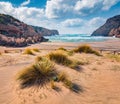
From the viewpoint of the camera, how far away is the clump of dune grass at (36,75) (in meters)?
7.79

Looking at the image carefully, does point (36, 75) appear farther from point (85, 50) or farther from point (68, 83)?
point (85, 50)

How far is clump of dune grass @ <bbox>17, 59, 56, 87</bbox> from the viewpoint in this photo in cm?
779

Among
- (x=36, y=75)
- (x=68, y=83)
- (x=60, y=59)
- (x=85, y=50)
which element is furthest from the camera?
(x=85, y=50)

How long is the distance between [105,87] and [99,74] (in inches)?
88.8

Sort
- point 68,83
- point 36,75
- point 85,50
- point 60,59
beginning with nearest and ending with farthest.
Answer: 1. point 68,83
2. point 36,75
3. point 60,59
4. point 85,50

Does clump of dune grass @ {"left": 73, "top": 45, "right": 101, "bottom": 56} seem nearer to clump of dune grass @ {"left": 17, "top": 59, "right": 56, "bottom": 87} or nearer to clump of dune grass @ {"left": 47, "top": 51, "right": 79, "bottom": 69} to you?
clump of dune grass @ {"left": 47, "top": 51, "right": 79, "bottom": 69}

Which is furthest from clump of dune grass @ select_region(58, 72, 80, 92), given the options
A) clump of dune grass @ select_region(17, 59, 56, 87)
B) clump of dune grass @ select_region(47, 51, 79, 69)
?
clump of dune grass @ select_region(47, 51, 79, 69)

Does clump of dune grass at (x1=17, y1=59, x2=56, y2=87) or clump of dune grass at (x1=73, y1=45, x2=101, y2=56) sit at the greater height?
clump of dune grass at (x1=17, y1=59, x2=56, y2=87)

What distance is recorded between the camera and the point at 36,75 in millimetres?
8016

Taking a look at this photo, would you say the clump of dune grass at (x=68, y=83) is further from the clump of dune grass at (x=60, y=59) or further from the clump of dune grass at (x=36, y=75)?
the clump of dune grass at (x=60, y=59)

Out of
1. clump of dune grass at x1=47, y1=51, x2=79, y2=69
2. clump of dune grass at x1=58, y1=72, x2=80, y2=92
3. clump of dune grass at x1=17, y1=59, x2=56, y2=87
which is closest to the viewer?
clump of dune grass at x1=58, y1=72, x2=80, y2=92

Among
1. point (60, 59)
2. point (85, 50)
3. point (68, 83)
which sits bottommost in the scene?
point (85, 50)

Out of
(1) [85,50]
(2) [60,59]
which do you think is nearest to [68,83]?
(2) [60,59]

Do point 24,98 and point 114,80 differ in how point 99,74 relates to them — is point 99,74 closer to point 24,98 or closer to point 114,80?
point 114,80
